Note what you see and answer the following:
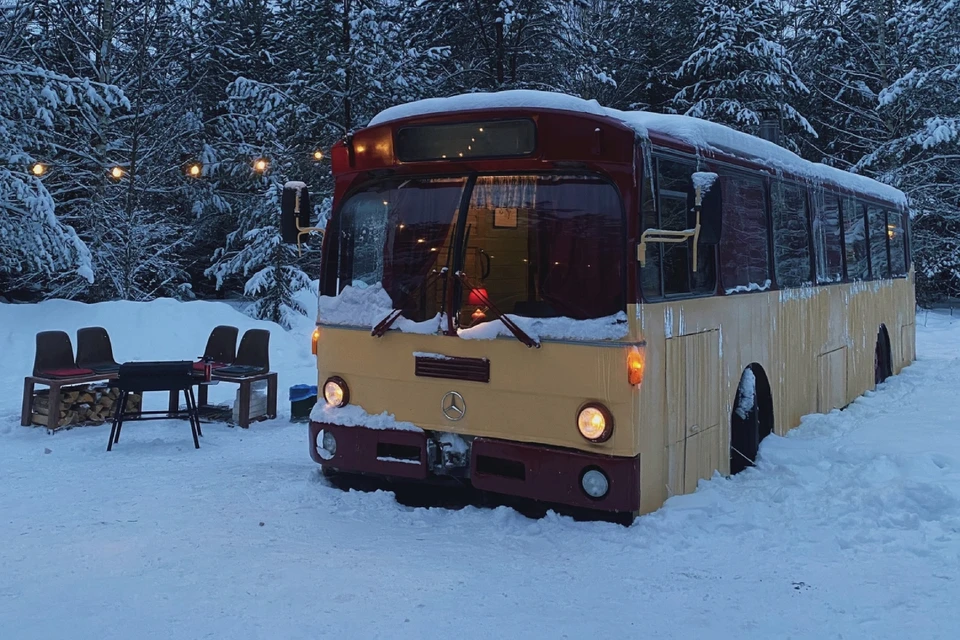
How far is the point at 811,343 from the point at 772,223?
186 cm

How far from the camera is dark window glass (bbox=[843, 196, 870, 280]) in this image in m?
11.0

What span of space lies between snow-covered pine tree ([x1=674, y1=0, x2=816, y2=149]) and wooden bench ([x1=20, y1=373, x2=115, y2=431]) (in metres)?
19.9

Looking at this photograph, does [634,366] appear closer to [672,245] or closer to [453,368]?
[672,245]

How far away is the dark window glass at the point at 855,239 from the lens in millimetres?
11023

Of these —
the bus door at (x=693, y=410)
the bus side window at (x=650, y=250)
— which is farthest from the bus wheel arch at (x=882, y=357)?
the bus side window at (x=650, y=250)

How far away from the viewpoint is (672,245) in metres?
6.09

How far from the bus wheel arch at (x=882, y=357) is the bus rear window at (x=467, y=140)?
908 centimetres

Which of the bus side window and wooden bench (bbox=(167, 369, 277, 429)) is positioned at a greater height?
the bus side window

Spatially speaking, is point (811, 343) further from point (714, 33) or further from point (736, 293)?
point (714, 33)

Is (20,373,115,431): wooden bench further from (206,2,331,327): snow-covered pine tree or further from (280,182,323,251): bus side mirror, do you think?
(206,2,331,327): snow-covered pine tree

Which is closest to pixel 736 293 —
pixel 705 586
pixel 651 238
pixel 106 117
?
pixel 651 238

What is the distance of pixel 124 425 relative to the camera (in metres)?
9.84

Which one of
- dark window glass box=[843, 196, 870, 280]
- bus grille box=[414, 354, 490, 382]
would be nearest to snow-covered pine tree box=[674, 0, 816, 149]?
dark window glass box=[843, 196, 870, 280]

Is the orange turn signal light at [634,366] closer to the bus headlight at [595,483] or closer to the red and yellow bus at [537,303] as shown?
the red and yellow bus at [537,303]
